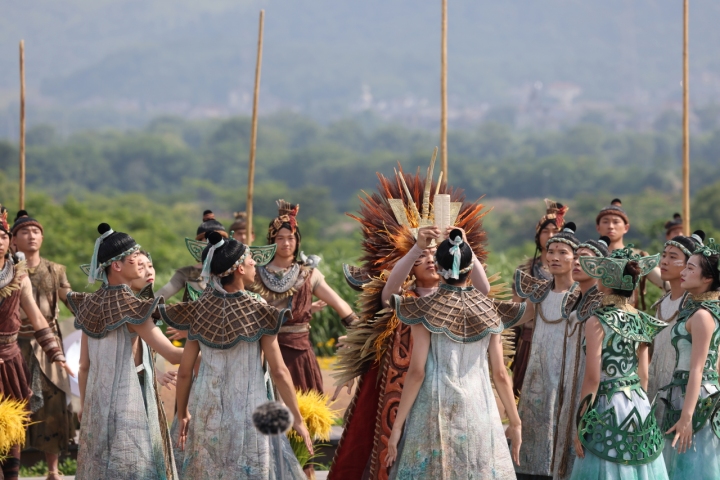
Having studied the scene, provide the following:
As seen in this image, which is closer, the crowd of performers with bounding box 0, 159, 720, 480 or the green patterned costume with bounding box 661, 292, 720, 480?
the crowd of performers with bounding box 0, 159, 720, 480

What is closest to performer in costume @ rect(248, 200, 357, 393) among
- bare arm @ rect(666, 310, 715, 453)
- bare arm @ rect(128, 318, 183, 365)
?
bare arm @ rect(128, 318, 183, 365)

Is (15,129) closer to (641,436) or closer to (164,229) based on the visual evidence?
(164,229)

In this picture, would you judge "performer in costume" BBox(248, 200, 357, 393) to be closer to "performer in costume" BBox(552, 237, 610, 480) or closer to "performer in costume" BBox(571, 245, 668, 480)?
"performer in costume" BBox(552, 237, 610, 480)

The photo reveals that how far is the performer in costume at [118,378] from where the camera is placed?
5.85 meters

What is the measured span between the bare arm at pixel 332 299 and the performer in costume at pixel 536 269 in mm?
1236

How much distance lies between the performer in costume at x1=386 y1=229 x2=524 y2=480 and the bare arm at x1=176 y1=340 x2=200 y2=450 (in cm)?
109

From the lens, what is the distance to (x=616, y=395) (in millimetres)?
5727

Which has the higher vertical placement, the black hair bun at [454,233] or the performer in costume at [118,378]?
the black hair bun at [454,233]

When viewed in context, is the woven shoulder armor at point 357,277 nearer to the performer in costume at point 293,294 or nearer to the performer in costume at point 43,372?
the performer in costume at point 293,294

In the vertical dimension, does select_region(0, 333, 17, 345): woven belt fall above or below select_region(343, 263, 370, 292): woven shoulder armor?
below

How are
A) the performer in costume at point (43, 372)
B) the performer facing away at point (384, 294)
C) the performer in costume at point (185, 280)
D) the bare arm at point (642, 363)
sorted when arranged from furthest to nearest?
the performer in costume at point (185, 280) → the performer in costume at point (43, 372) → the performer facing away at point (384, 294) → the bare arm at point (642, 363)

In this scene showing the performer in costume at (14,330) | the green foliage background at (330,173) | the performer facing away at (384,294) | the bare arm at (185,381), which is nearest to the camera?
the bare arm at (185,381)

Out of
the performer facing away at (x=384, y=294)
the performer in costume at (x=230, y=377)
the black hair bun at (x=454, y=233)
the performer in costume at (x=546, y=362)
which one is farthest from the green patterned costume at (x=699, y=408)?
the performer in costume at (x=230, y=377)

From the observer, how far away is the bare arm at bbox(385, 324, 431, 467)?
5531 millimetres
